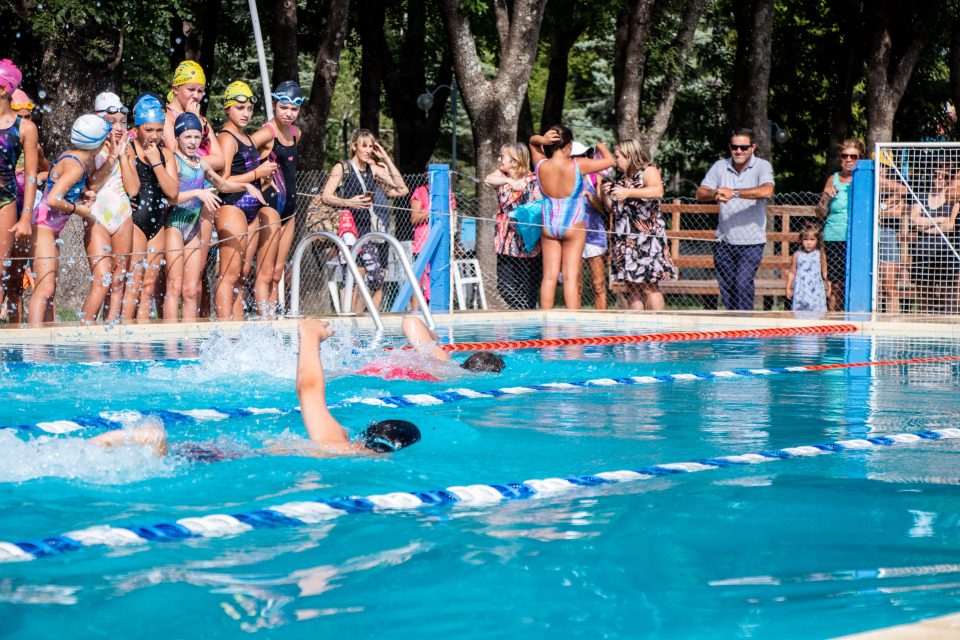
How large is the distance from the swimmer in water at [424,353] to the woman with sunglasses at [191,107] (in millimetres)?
3034

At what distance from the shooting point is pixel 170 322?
10172mm

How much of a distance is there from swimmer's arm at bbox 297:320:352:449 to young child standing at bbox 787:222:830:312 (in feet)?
27.2

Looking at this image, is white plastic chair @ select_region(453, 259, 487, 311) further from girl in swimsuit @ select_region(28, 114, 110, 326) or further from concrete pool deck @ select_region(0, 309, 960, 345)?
girl in swimsuit @ select_region(28, 114, 110, 326)

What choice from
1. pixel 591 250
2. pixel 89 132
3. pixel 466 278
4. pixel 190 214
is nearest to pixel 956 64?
pixel 466 278

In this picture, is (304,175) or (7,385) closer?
(7,385)

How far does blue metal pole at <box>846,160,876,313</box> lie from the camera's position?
12.5 meters

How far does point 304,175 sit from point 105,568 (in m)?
9.09

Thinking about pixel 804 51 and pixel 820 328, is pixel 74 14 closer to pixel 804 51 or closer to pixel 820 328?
pixel 820 328

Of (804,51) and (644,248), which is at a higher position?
(804,51)

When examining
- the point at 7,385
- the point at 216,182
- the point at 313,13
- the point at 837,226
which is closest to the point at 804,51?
the point at 313,13

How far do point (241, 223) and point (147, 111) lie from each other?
1.27 meters

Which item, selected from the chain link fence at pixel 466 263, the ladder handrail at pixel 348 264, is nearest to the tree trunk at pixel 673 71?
the chain link fence at pixel 466 263

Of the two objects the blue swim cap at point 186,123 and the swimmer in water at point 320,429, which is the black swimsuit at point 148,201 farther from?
the swimmer in water at point 320,429

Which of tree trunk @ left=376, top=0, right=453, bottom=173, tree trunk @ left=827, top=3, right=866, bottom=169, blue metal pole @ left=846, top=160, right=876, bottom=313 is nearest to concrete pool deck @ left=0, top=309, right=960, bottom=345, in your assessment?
blue metal pole @ left=846, top=160, right=876, bottom=313
